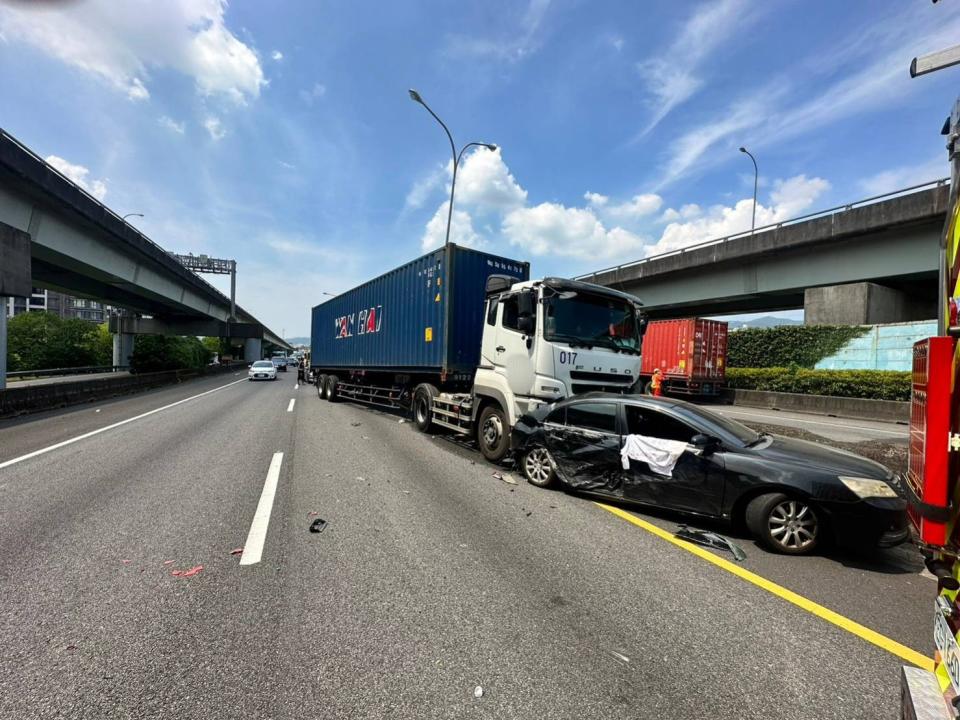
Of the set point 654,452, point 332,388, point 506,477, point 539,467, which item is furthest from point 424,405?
point 332,388

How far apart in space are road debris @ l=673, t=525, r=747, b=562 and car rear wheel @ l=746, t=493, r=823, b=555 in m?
0.26

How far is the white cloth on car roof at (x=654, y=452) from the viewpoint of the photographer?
15.2 ft

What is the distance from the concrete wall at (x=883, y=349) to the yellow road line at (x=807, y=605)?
16.7 meters

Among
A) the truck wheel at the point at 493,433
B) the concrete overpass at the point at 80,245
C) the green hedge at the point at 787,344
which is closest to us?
the truck wheel at the point at 493,433

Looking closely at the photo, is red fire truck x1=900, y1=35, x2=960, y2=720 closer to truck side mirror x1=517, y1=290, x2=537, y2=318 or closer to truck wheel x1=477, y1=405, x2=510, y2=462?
truck side mirror x1=517, y1=290, x2=537, y2=318

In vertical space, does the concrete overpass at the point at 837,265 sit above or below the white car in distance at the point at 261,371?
above

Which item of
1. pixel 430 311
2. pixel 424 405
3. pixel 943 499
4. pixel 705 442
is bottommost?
pixel 424 405

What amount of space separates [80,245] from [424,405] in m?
17.4

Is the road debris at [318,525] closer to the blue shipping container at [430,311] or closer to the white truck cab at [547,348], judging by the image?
the white truck cab at [547,348]

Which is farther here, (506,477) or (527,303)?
(527,303)

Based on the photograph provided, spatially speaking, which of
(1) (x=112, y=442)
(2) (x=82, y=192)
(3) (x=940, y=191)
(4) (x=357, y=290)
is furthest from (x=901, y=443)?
(2) (x=82, y=192)

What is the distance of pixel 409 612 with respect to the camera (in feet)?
9.73

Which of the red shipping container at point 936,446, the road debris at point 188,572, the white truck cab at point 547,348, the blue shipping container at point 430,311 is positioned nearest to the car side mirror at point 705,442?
the white truck cab at point 547,348

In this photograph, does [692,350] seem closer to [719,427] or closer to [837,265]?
[837,265]
